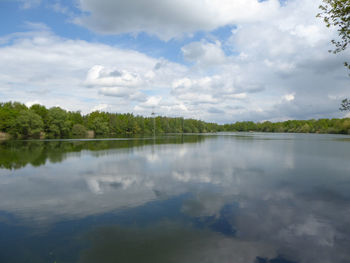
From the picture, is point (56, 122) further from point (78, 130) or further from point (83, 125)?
point (83, 125)

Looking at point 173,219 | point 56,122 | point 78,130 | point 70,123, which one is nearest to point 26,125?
point 56,122

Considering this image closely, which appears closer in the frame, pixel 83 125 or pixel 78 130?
pixel 78 130

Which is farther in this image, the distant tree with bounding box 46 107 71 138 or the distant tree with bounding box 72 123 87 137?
the distant tree with bounding box 72 123 87 137

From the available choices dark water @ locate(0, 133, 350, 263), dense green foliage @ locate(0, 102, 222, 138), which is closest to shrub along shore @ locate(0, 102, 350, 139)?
dense green foliage @ locate(0, 102, 222, 138)

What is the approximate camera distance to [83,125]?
98.8 metres

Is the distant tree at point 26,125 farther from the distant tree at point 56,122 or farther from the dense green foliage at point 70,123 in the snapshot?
the distant tree at point 56,122

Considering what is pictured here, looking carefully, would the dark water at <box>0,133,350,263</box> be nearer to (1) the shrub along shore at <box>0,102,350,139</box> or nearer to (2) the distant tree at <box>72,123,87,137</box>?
(1) the shrub along shore at <box>0,102,350,139</box>

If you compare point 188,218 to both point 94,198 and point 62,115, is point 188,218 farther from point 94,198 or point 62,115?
point 62,115

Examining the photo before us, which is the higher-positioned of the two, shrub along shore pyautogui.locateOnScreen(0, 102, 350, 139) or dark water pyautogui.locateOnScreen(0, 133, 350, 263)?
shrub along shore pyautogui.locateOnScreen(0, 102, 350, 139)

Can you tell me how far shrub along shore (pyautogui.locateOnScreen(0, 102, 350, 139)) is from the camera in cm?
6850

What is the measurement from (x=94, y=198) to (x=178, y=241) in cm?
538

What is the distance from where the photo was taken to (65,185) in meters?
12.7

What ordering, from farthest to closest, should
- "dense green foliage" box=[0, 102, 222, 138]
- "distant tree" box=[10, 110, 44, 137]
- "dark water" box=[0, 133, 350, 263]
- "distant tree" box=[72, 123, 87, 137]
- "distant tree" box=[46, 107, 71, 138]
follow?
"distant tree" box=[72, 123, 87, 137], "distant tree" box=[46, 107, 71, 138], "dense green foliage" box=[0, 102, 222, 138], "distant tree" box=[10, 110, 44, 137], "dark water" box=[0, 133, 350, 263]

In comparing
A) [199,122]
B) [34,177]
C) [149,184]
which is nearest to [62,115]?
[34,177]
